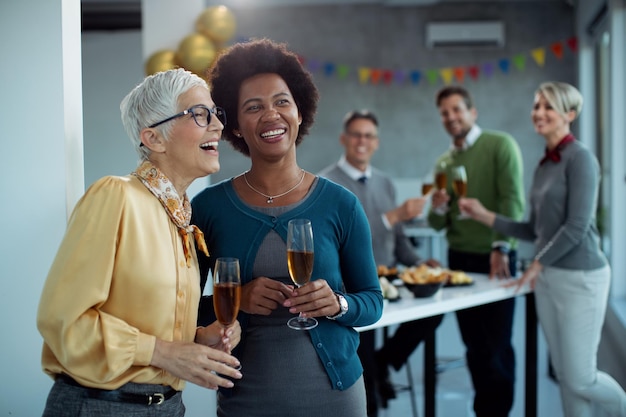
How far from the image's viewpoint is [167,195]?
55.9 inches

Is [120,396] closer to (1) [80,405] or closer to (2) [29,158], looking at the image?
(1) [80,405]

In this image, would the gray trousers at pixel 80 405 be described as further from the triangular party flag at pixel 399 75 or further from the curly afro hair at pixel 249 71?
the triangular party flag at pixel 399 75

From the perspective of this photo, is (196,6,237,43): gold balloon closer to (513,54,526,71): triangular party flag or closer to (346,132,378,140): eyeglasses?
(346,132,378,140): eyeglasses

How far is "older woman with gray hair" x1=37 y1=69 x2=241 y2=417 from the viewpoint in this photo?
49.6 inches

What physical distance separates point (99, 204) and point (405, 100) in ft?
21.8

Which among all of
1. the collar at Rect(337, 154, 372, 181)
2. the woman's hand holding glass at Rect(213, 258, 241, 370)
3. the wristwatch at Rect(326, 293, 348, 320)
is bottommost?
the wristwatch at Rect(326, 293, 348, 320)

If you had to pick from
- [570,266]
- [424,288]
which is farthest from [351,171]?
[570,266]

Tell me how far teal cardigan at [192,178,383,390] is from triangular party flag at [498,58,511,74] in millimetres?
6279

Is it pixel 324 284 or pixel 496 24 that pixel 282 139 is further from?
pixel 496 24

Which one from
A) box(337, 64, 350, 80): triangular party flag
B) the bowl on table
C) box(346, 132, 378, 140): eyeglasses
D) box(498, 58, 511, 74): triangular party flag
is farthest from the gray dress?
box(498, 58, 511, 74): triangular party flag

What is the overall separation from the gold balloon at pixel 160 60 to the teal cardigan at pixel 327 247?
72.0 inches

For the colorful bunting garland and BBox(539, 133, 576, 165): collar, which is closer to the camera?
BBox(539, 133, 576, 165): collar

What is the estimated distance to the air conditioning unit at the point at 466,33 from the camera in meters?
7.50

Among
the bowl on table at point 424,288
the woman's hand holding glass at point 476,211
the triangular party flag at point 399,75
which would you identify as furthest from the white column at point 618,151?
the triangular party flag at point 399,75
